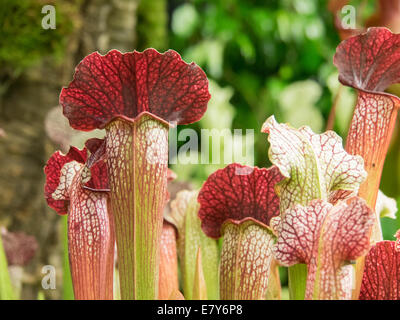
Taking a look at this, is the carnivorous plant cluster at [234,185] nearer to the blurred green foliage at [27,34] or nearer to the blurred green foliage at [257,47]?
the blurred green foliage at [27,34]

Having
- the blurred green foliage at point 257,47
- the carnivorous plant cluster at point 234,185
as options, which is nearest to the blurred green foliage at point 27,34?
the carnivorous plant cluster at point 234,185

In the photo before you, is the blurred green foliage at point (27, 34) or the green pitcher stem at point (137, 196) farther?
the blurred green foliage at point (27, 34)

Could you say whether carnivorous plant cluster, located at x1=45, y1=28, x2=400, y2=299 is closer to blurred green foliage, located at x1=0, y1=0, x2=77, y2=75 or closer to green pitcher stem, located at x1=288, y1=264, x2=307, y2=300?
green pitcher stem, located at x1=288, y1=264, x2=307, y2=300

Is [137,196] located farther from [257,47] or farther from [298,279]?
[257,47]

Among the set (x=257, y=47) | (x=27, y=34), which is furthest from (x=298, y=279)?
(x=257, y=47)

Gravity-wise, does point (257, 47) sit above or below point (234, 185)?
above

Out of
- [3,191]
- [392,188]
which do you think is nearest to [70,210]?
[392,188]

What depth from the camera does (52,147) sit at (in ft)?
4.04

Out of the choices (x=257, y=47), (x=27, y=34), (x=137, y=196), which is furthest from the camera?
(x=257, y=47)

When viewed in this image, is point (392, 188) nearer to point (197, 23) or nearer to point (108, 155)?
point (108, 155)

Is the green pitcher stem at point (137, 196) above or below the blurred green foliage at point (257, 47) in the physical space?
below

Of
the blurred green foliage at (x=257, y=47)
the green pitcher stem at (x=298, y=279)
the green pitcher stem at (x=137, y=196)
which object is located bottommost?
the green pitcher stem at (x=298, y=279)

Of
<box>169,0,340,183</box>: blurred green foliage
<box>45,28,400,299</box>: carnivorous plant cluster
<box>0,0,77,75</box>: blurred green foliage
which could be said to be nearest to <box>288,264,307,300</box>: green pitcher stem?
<box>45,28,400,299</box>: carnivorous plant cluster
